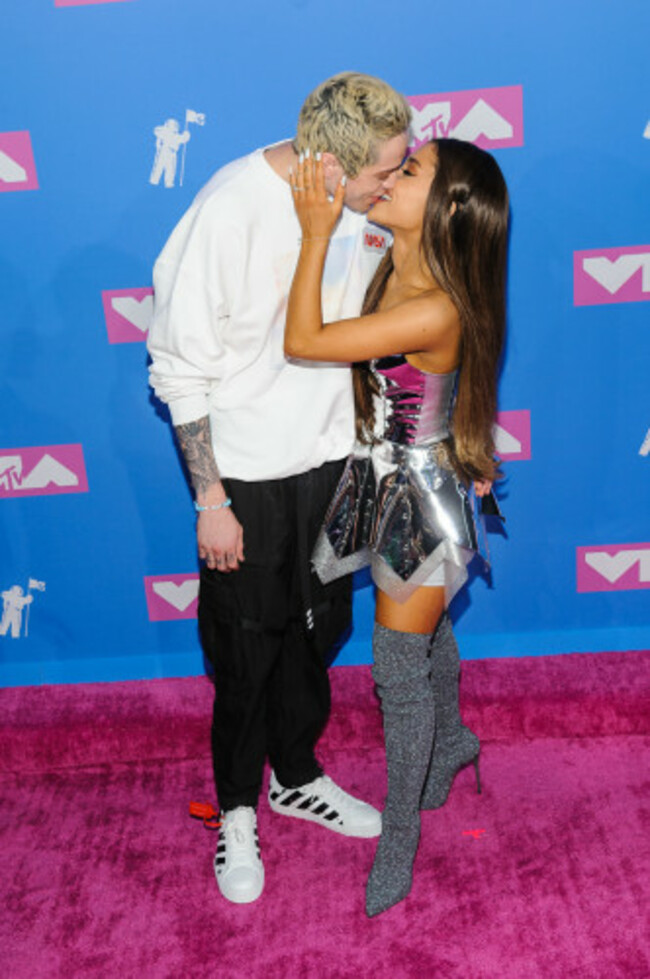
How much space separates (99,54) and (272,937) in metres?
1.77

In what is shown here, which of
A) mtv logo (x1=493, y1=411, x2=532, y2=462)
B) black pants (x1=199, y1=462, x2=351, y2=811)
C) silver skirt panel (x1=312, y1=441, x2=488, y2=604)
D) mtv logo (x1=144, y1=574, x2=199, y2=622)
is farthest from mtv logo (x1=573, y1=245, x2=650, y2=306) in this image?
mtv logo (x1=144, y1=574, x2=199, y2=622)

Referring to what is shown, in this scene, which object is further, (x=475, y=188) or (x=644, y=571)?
(x=644, y=571)

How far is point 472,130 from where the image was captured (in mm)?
2143

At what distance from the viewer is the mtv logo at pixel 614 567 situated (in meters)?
2.56

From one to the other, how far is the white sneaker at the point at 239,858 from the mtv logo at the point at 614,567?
1008mm

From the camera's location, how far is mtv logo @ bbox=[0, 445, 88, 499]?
2.45m

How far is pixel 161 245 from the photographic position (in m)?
2.24

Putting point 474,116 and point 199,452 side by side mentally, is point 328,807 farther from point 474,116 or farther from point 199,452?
point 474,116

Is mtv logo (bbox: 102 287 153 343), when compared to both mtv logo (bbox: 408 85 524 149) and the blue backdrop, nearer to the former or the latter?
the blue backdrop

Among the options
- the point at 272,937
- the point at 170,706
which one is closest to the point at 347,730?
the point at 170,706

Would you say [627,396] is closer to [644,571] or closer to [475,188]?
[644,571]

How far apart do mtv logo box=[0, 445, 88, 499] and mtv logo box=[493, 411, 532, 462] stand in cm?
99

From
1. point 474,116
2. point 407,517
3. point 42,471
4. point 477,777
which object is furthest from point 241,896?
point 474,116

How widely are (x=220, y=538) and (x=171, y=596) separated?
29.7 inches
